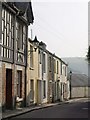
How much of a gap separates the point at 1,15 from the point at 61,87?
113 feet

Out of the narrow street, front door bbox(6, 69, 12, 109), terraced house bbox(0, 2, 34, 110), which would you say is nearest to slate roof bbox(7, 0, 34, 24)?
terraced house bbox(0, 2, 34, 110)

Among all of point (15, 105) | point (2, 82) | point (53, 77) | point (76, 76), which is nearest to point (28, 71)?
point (15, 105)

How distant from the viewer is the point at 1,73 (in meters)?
24.3

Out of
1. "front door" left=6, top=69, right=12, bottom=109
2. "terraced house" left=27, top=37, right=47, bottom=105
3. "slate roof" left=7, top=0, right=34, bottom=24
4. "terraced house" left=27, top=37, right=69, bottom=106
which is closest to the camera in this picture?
"front door" left=6, top=69, right=12, bottom=109

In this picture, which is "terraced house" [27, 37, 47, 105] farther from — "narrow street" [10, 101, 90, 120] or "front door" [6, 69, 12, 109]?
"front door" [6, 69, 12, 109]

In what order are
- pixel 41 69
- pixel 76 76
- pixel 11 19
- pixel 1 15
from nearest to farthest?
pixel 1 15, pixel 11 19, pixel 41 69, pixel 76 76

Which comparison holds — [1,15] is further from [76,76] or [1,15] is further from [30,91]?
[76,76]

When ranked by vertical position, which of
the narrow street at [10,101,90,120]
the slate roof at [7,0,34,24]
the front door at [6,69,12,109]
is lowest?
the narrow street at [10,101,90,120]

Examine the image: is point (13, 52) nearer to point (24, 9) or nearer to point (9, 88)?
point (9, 88)

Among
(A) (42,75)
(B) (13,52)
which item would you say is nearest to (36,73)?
(A) (42,75)

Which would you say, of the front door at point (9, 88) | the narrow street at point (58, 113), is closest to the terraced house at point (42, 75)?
the narrow street at point (58, 113)

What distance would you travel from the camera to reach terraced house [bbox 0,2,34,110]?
974 inches

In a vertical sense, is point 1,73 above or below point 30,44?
below

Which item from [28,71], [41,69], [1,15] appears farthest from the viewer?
[41,69]
